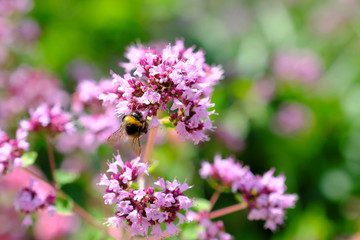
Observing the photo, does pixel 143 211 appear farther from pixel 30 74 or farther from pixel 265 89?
pixel 265 89

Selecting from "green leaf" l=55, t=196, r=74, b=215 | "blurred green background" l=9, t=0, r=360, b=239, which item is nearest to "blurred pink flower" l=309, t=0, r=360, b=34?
"blurred green background" l=9, t=0, r=360, b=239

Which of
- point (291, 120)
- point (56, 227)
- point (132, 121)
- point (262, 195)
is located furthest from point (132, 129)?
point (291, 120)

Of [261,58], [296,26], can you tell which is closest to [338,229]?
[261,58]

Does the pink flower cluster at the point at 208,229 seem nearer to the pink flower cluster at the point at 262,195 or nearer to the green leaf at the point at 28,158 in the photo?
the pink flower cluster at the point at 262,195

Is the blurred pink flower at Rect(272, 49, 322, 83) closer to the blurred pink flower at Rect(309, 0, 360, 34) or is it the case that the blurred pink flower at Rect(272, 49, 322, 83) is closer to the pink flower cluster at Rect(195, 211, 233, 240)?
the blurred pink flower at Rect(309, 0, 360, 34)

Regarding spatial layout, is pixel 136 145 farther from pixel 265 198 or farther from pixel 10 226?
pixel 10 226
